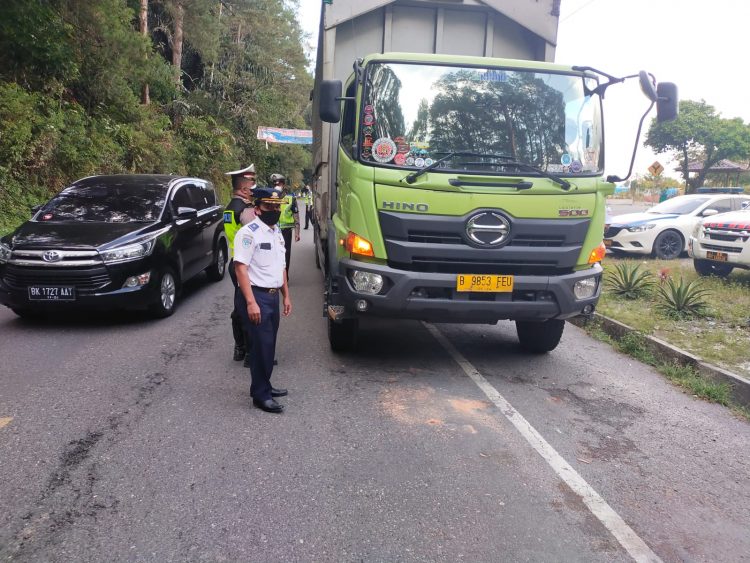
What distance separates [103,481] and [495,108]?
413 centimetres

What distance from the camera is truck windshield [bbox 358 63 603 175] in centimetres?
490

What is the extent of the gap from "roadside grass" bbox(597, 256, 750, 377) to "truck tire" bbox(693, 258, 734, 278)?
316 mm

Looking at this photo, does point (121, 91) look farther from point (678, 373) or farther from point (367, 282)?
point (678, 373)

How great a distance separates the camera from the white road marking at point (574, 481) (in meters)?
2.84

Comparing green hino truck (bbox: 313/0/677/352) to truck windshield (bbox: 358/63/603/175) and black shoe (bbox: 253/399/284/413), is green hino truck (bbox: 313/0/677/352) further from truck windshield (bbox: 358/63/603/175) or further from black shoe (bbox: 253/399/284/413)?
black shoe (bbox: 253/399/284/413)

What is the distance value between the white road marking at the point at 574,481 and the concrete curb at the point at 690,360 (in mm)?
2242

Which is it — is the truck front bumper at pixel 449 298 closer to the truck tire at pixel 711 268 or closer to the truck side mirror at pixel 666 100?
the truck side mirror at pixel 666 100

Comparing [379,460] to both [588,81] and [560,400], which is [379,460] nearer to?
[560,400]

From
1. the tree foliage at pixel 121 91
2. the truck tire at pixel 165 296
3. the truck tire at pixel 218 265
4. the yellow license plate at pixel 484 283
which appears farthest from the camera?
the tree foliage at pixel 121 91

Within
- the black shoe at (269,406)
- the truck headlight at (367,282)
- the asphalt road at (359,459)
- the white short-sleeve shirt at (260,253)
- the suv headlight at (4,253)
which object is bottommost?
the asphalt road at (359,459)

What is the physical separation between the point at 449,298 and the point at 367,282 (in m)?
0.69

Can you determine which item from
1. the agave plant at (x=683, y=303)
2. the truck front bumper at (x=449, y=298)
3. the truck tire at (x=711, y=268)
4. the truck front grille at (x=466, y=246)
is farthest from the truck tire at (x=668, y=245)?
the truck front grille at (x=466, y=246)

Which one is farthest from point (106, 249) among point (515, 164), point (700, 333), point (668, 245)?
point (668, 245)

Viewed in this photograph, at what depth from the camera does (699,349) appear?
244 inches
